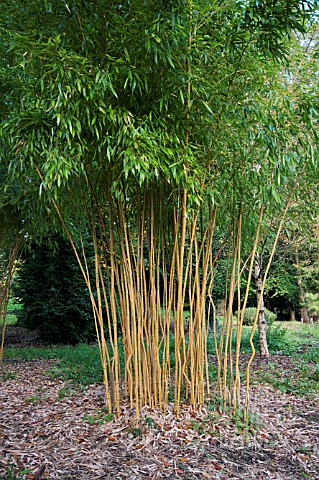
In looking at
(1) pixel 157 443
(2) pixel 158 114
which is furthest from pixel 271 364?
(2) pixel 158 114

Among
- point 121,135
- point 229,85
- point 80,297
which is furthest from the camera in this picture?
point 80,297

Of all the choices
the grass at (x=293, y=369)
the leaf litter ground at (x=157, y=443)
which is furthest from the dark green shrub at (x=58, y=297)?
the leaf litter ground at (x=157, y=443)

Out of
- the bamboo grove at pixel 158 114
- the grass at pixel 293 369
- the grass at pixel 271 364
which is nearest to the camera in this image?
the bamboo grove at pixel 158 114

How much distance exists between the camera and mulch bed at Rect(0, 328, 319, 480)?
2.24 meters

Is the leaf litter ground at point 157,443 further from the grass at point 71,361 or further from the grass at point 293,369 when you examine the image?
the grass at point 71,361

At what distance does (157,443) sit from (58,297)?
4.50 metres

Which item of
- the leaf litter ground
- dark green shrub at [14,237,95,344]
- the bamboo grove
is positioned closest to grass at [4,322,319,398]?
dark green shrub at [14,237,95,344]

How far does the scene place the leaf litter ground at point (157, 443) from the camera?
2.24 meters

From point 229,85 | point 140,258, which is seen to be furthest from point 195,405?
point 229,85

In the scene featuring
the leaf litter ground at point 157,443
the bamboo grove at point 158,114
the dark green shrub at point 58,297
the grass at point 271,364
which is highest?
the bamboo grove at point 158,114

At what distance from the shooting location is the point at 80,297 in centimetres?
671

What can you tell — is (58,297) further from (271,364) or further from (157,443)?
(157,443)

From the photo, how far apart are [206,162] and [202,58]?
652 mm

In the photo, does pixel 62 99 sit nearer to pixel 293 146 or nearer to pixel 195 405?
pixel 293 146
